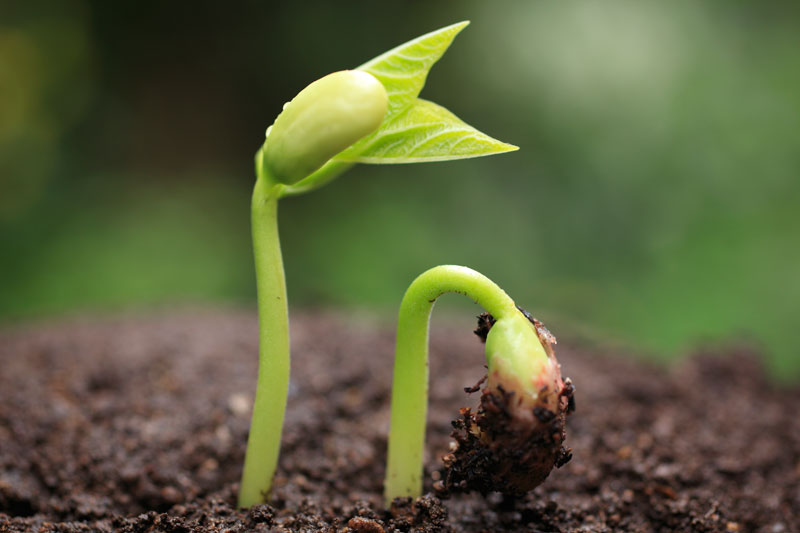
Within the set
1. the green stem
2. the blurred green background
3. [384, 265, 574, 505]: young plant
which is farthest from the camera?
the blurred green background

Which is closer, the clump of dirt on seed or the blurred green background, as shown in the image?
the clump of dirt on seed

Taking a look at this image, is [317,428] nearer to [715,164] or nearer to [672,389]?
[672,389]

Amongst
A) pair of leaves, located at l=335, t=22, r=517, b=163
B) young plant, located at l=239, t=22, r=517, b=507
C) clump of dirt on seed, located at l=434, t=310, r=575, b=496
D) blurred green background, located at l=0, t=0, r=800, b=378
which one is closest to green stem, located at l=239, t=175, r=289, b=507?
young plant, located at l=239, t=22, r=517, b=507

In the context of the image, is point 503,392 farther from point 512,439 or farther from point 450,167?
point 450,167

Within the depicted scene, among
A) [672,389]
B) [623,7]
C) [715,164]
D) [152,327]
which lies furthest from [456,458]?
[623,7]

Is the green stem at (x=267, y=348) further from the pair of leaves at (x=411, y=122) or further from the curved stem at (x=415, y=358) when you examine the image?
the curved stem at (x=415, y=358)

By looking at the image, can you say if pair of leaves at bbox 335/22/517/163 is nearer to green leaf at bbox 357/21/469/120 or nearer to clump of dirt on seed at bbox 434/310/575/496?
green leaf at bbox 357/21/469/120

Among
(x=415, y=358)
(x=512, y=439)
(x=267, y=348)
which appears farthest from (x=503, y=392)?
(x=267, y=348)
